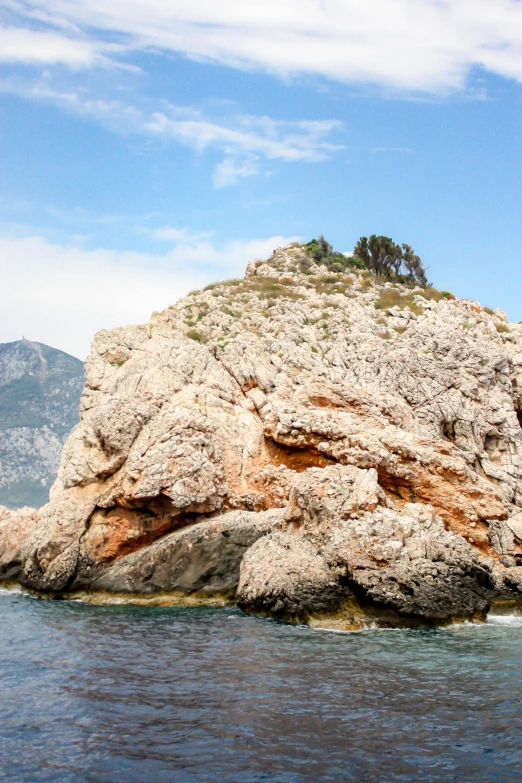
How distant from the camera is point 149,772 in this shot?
10.8 meters

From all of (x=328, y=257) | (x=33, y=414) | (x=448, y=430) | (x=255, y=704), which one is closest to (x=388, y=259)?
(x=328, y=257)

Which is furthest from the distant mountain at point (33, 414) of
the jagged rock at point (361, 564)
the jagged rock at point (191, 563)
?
the jagged rock at point (361, 564)

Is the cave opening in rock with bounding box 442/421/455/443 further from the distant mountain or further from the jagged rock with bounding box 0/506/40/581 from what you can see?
the distant mountain

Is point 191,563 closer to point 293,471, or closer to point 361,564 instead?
point 293,471

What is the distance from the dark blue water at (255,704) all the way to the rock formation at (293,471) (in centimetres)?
232

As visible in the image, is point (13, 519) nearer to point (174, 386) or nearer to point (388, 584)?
point (174, 386)

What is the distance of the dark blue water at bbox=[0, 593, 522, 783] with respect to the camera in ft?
36.2

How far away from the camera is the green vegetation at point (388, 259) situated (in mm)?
60938

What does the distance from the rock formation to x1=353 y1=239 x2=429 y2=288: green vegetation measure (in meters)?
18.4

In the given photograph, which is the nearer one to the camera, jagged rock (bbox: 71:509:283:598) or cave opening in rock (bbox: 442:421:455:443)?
jagged rock (bbox: 71:509:283:598)

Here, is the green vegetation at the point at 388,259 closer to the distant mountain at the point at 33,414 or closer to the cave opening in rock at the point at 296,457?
the cave opening in rock at the point at 296,457

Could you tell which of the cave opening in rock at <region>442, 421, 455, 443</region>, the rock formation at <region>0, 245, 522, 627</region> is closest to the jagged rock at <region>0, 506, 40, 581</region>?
the rock formation at <region>0, 245, 522, 627</region>

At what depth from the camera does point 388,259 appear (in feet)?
204

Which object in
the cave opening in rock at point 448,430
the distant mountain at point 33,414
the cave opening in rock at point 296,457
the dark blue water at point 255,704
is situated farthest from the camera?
the distant mountain at point 33,414
